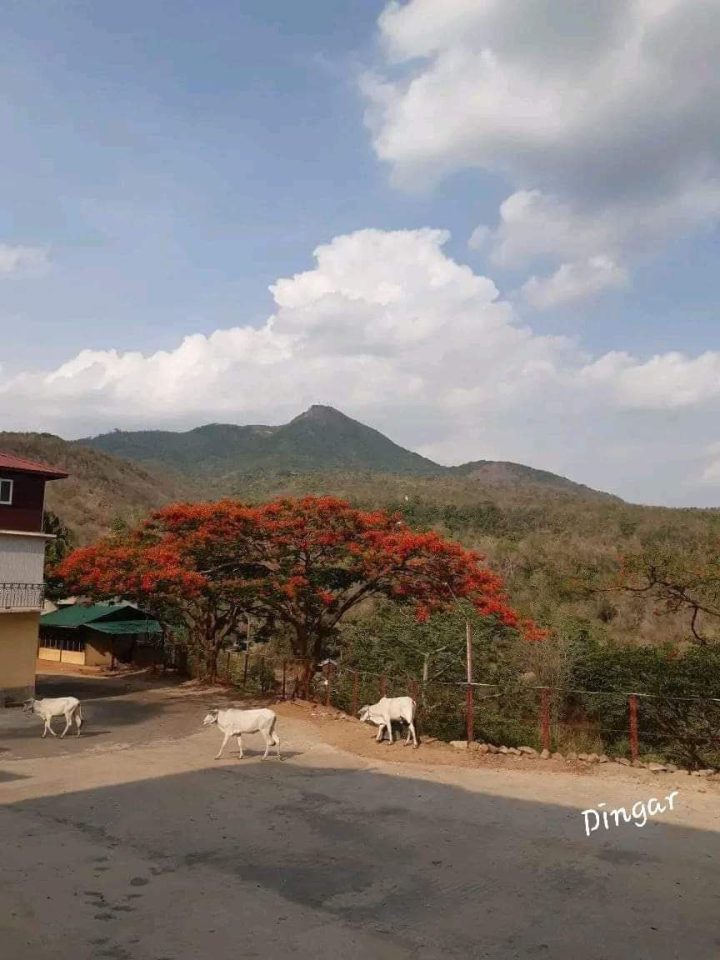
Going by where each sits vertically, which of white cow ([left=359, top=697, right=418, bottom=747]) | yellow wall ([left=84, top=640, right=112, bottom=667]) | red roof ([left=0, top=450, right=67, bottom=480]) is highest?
red roof ([left=0, top=450, right=67, bottom=480])

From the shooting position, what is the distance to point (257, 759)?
48.3ft

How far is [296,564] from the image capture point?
68.9ft

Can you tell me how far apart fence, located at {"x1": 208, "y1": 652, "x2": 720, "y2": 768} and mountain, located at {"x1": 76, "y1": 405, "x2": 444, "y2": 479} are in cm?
10380

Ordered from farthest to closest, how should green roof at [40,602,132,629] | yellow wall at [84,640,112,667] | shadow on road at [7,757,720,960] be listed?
yellow wall at [84,640,112,667]
green roof at [40,602,132,629]
shadow on road at [7,757,720,960]

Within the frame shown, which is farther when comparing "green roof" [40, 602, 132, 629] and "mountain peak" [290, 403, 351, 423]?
"mountain peak" [290, 403, 351, 423]

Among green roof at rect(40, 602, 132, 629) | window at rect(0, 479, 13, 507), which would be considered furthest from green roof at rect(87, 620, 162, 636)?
window at rect(0, 479, 13, 507)

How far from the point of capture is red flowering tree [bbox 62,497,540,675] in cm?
1936

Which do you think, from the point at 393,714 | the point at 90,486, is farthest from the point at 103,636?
the point at 90,486

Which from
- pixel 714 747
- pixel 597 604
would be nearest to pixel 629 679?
pixel 714 747

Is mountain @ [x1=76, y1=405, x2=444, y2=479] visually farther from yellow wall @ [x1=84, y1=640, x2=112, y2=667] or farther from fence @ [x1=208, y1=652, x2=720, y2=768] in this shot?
fence @ [x1=208, y1=652, x2=720, y2=768]

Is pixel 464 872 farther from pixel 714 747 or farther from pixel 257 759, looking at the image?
pixel 714 747

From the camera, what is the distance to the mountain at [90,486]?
60938 millimetres

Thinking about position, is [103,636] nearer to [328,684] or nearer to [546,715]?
[328,684]

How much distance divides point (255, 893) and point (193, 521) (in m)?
14.2
